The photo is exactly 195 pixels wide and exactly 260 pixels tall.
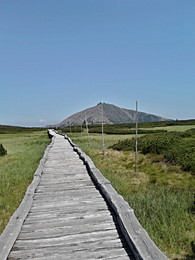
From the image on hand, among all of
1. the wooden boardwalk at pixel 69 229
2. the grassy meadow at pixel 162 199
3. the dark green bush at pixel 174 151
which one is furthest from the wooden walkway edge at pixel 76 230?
the dark green bush at pixel 174 151

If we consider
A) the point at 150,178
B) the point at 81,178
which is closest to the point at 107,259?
the point at 81,178

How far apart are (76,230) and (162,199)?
12.2 feet

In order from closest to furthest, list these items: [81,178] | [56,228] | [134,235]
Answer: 1. [134,235]
2. [56,228]
3. [81,178]

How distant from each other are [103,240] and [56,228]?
3.56 ft

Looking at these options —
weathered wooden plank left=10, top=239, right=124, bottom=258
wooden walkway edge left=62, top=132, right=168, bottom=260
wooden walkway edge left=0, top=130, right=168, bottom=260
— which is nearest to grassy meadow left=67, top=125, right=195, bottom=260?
wooden walkway edge left=62, top=132, right=168, bottom=260

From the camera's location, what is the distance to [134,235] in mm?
4316

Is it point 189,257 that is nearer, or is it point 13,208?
point 189,257

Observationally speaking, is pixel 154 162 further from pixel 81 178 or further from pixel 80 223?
pixel 80 223

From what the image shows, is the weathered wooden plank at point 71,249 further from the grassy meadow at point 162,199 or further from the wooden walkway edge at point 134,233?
the grassy meadow at point 162,199

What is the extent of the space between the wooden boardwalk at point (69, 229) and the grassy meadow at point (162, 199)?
3.56 feet

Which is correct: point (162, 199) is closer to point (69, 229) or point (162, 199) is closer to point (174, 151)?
point (69, 229)

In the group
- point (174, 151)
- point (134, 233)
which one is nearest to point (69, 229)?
point (134, 233)

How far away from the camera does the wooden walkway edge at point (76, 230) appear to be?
13.5 feet

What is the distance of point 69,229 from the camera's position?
5043 mm
